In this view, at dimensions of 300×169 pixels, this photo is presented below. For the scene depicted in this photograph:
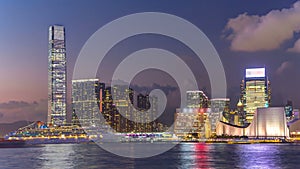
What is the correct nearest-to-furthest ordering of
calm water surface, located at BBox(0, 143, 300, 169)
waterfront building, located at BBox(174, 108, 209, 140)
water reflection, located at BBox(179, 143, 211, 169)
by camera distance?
calm water surface, located at BBox(0, 143, 300, 169) → water reflection, located at BBox(179, 143, 211, 169) → waterfront building, located at BBox(174, 108, 209, 140)

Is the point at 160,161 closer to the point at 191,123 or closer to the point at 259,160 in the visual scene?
the point at 259,160

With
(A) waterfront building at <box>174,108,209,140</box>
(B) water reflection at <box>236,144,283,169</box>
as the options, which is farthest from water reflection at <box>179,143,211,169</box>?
(A) waterfront building at <box>174,108,209,140</box>

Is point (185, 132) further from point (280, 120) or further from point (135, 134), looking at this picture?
point (280, 120)

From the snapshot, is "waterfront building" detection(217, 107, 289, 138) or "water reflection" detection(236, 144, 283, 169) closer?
"water reflection" detection(236, 144, 283, 169)

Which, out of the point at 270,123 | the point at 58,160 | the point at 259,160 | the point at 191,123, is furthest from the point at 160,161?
the point at 191,123

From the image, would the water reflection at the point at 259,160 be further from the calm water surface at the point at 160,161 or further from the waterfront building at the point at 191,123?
the waterfront building at the point at 191,123

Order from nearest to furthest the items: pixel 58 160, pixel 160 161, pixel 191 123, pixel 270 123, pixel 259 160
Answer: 1. pixel 259 160
2. pixel 160 161
3. pixel 58 160
4. pixel 270 123
5. pixel 191 123

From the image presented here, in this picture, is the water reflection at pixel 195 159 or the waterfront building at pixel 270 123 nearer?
the water reflection at pixel 195 159

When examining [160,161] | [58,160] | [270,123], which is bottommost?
[160,161]

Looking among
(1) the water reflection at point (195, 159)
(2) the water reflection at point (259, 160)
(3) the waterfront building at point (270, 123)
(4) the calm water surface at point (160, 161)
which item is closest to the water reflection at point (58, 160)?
(4) the calm water surface at point (160, 161)

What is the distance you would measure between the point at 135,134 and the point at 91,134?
1626 centimetres

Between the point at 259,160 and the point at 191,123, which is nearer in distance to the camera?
the point at 259,160

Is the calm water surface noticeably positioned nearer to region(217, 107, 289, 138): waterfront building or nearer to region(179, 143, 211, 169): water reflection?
region(179, 143, 211, 169): water reflection

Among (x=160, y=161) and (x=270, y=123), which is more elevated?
(x=270, y=123)
